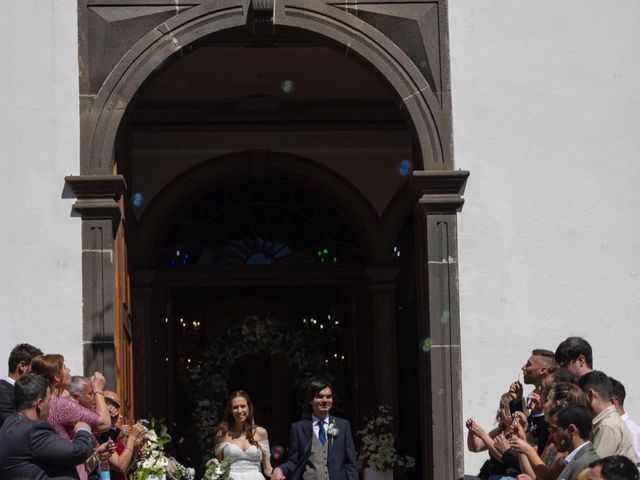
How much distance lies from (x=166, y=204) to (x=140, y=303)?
1075 millimetres

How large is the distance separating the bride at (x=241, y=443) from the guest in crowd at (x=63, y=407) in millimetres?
2505

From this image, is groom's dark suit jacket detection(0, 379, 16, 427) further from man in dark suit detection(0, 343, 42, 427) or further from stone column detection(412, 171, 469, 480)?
stone column detection(412, 171, 469, 480)

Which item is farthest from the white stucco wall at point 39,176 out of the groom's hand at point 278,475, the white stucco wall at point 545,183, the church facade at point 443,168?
the white stucco wall at point 545,183

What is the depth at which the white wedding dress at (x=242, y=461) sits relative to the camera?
1304cm

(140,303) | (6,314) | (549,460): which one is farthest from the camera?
(140,303)

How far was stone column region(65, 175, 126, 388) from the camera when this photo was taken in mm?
12547

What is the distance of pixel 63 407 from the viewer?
399 inches

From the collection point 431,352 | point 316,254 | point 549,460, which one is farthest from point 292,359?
point 549,460

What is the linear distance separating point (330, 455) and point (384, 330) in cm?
516

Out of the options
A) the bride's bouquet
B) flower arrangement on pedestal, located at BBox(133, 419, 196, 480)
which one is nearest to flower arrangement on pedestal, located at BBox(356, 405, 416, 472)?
the bride's bouquet

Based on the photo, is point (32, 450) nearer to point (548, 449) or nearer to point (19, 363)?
point (19, 363)

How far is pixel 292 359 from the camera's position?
59.5 feet

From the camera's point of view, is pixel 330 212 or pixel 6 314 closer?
pixel 6 314

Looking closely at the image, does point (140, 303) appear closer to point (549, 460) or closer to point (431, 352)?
point (431, 352)
